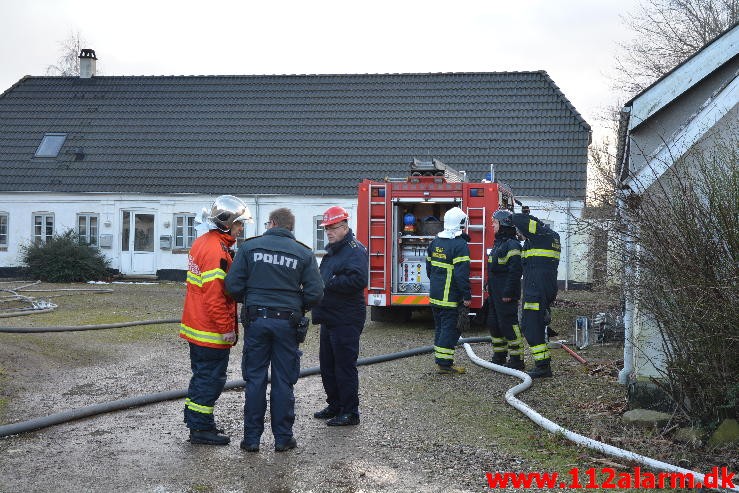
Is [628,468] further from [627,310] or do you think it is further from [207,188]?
[207,188]

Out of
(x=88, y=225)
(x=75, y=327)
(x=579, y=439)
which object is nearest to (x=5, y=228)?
(x=88, y=225)

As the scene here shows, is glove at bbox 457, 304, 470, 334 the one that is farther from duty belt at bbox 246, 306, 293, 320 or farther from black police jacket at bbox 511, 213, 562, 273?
duty belt at bbox 246, 306, 293, 320

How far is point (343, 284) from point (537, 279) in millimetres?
3251

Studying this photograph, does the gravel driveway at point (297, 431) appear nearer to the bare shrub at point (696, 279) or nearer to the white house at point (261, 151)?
the bare shrub at point (696, 279)

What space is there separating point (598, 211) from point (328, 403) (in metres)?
3.09

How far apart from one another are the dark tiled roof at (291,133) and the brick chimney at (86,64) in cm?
127

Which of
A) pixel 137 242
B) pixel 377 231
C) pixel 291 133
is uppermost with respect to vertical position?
pixel 291 133

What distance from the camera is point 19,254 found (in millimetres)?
30156

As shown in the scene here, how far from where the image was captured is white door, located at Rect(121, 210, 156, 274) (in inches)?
1179

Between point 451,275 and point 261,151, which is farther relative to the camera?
point 261,151

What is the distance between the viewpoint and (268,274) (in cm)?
713

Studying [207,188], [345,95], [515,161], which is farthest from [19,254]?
[515,161]

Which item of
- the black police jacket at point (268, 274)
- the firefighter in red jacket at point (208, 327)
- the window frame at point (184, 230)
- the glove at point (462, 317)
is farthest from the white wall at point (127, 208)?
the black police jacket at point (268, 274)

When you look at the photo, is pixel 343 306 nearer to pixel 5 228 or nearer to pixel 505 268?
pixel 505 268
